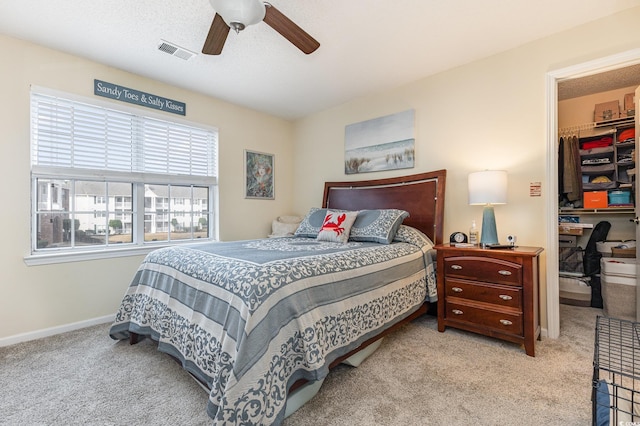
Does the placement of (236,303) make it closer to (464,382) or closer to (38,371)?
(464,382)

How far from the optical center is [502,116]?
2705 millimetres

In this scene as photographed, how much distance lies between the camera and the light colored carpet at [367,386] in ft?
4.82

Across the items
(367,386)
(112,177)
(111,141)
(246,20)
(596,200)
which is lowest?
(367,386)

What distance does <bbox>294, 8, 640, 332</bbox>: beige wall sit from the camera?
236 centimetres

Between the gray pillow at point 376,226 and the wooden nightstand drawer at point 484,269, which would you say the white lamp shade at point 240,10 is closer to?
the gray pillow at point 376,226

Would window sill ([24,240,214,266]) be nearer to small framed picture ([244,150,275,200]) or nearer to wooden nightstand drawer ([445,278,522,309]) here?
small framed picture ([244,150,275,200])

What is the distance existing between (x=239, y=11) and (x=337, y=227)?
190cm

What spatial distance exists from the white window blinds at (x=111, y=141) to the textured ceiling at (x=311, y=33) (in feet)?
1.63

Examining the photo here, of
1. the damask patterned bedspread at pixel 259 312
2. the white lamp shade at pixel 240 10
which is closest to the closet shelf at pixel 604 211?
the damask patterned bedspread at pixel 259 312

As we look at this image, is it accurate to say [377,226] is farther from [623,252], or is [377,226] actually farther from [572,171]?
[623,252]

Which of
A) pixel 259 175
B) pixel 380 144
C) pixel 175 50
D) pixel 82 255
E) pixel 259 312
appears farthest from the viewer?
pixel 259 175

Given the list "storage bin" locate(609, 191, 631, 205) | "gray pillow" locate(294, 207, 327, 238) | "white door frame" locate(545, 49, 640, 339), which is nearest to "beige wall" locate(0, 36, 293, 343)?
"gray pillow" locate(294, 207, 327, 238)

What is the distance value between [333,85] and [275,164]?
4.96ft

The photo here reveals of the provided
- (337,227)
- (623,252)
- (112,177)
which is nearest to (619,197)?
(623,252)
